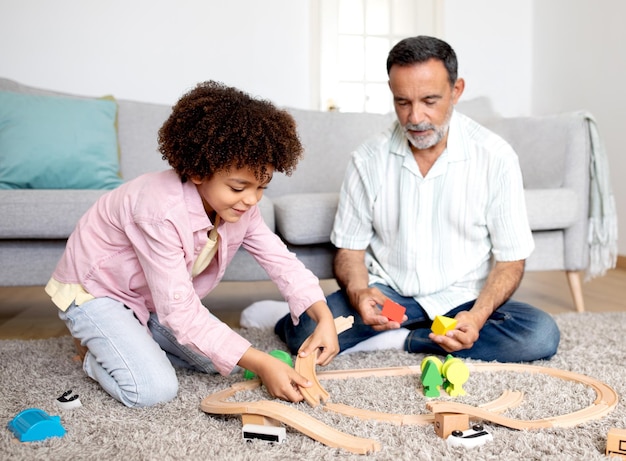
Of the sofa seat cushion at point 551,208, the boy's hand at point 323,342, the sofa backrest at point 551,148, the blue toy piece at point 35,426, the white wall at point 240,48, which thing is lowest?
the blue toy piece at point 35,426

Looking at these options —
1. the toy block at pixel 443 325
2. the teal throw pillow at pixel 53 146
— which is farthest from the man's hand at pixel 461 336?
the teal throw pillow at pixel 53 146

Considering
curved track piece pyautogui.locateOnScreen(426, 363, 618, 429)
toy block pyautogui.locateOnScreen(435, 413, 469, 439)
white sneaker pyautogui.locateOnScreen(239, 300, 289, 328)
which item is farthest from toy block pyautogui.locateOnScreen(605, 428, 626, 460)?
white sneaker pyautogui.locateOnScreen(239, 300, 289, 328)

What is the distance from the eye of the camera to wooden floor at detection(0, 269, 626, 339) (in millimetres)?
2402

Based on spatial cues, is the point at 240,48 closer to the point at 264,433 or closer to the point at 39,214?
the point at 39,214

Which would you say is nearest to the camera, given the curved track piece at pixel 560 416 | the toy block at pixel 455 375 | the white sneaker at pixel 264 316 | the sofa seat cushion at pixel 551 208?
the curved track piece at pixel 560 416

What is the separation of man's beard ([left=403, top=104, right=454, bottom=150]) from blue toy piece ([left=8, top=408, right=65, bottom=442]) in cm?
107

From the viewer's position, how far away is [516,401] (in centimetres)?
134

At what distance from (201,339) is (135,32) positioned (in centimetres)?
328

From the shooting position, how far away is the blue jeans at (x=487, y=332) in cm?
169

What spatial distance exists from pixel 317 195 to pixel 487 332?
2.73ft

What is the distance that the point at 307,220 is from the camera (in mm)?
2209

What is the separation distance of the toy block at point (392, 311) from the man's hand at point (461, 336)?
10cm

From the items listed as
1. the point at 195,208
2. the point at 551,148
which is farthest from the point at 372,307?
the point at 551,148

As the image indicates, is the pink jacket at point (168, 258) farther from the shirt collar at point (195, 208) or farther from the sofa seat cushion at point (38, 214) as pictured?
the sofa seat cushion at point (38, 214)
